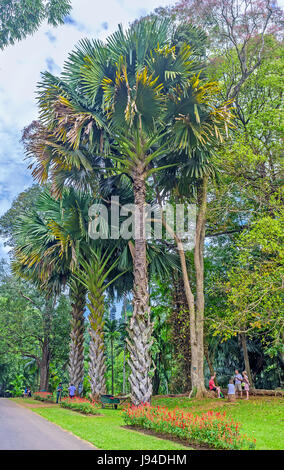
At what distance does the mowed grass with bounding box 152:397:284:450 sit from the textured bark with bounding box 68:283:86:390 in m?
3.82

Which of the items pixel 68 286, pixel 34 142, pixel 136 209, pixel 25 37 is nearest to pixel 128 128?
pixel 136 209

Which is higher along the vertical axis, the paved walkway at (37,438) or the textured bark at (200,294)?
the textured bark at (200,294)

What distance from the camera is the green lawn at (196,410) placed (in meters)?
7.64

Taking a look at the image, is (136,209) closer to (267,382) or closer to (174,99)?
(174,99)

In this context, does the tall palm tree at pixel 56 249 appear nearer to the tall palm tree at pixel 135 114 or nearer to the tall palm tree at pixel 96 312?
the tall palm tree at pixel 96 312

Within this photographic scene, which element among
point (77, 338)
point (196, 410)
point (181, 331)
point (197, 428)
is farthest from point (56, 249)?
point (197, 428)

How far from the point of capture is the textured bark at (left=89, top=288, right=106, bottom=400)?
51.7 feet

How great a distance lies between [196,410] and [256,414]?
2.31 metres

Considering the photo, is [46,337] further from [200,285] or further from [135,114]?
[135,114]

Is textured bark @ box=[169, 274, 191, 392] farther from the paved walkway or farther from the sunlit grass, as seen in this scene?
the paved walkway

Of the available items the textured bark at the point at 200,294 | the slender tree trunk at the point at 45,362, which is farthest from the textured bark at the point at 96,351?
the slender tree trunk at the point at 45,362

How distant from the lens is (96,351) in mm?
15844

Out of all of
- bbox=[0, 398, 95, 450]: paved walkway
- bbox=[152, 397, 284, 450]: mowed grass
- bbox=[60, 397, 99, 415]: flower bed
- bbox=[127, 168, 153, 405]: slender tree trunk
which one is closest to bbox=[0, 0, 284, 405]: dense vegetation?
bbox=[127, 168, 153, 405]: slender tree trunk

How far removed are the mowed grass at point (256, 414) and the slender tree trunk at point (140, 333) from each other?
2.20 m
